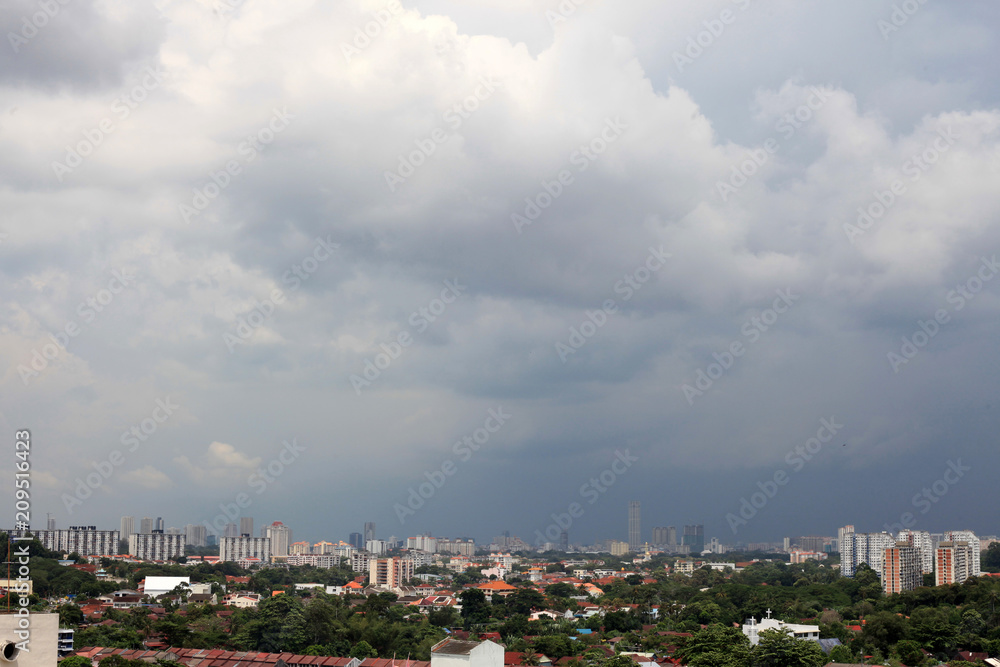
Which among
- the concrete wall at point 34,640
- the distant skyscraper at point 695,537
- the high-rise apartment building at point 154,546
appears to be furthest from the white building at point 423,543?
the concrete wall at point 34,640

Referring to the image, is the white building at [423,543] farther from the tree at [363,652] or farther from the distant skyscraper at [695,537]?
the tree at [363,652]

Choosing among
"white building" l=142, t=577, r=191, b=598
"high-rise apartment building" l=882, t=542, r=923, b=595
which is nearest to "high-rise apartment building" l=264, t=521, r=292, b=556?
"white building" l=142, t=577, r=191, b=598

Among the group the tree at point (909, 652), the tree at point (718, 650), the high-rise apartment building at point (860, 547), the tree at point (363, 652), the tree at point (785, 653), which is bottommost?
the high-rise apartment building at point (860, 547)

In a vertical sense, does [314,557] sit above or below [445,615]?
below

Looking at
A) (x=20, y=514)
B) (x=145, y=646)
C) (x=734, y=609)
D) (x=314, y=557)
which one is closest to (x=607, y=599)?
(x=734, y=609)

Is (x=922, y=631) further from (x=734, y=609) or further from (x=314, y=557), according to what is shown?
(x=314, y=557)

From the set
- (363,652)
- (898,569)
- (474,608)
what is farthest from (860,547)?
(363,652)
